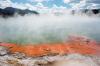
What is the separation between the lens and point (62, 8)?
10.00ft

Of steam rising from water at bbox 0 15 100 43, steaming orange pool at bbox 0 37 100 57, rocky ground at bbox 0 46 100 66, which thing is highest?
steam rising from water at bbox 0 15 100 43

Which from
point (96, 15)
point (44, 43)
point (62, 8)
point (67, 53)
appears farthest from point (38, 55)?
point (96, 15)

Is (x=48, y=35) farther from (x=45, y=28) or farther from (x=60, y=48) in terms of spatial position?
(x=60, y=48)

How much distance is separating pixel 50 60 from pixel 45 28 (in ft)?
1.39

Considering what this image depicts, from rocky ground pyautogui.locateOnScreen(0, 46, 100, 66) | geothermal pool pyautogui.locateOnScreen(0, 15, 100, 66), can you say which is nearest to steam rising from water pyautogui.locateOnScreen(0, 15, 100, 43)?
geothermal pool pyautogui.locateOnScreen(0, 15, 100, 66)

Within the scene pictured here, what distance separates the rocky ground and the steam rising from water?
0.71ft

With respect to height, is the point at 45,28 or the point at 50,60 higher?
the point at 45,28

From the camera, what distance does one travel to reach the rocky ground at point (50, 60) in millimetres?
2904

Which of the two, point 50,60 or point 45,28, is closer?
point 50,60

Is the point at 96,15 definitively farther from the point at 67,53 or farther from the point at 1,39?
the point at 1,39

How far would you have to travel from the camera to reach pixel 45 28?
119 inches

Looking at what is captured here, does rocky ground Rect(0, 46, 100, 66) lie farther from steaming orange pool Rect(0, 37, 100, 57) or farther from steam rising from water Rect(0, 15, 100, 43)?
steam rising from water Rect(0, 15, 100, 43)

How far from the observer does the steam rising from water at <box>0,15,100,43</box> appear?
2.99m

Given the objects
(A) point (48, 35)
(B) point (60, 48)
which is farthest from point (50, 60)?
(A) point (48, 35)
